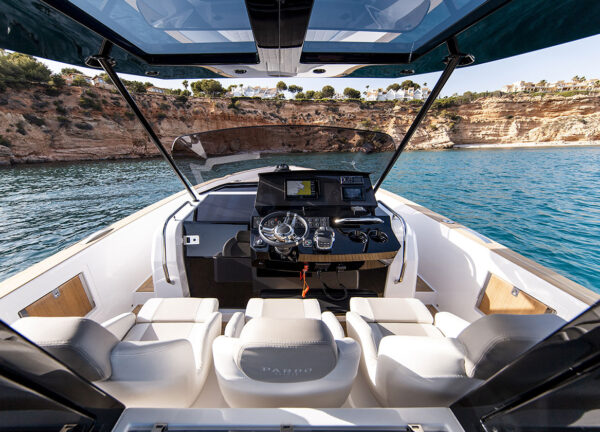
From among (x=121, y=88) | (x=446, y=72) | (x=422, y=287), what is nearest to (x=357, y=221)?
(x=422, y=287)

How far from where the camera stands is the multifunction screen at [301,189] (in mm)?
2092

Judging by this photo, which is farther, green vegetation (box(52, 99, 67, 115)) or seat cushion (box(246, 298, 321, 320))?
green vegetation (box(52, 99, 67, 115))

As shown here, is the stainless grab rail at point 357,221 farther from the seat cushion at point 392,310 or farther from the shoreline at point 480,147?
the shoreline at point 480,147

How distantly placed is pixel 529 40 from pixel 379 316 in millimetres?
1784

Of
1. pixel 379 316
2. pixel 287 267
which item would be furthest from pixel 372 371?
pixel 287 267

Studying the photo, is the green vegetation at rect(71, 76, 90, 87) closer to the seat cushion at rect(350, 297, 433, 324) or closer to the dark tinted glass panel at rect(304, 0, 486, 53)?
the dark tinted glass panel at rect(304, 0, 486, 53)

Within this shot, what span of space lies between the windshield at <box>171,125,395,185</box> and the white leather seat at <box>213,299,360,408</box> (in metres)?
1.59

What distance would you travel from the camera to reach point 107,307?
76.0 inches

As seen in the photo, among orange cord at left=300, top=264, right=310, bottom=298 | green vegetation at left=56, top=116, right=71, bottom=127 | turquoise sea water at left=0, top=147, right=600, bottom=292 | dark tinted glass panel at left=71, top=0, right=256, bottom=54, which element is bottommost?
turquoise sea water at left=0, top=147, right=600, bottom=292

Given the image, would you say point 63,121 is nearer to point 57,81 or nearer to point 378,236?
point 57,81

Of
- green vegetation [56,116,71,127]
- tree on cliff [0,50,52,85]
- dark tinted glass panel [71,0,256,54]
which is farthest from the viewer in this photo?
green vegetation [56,116,71,127]

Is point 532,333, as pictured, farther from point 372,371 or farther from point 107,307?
point 107,307

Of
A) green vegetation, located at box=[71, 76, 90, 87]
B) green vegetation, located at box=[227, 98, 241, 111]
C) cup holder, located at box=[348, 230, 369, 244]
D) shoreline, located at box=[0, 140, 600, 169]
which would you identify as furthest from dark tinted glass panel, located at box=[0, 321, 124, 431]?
green vegetation, located at box=[71, 76, 90, 87]

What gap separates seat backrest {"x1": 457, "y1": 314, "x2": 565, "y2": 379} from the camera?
0.70 m
